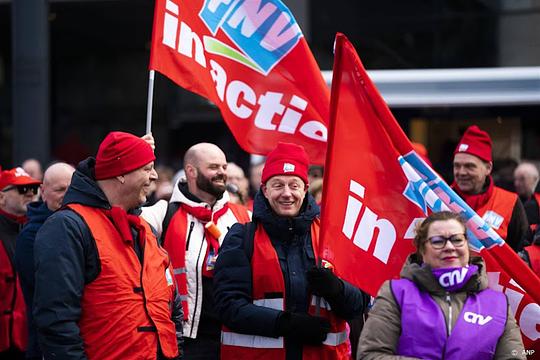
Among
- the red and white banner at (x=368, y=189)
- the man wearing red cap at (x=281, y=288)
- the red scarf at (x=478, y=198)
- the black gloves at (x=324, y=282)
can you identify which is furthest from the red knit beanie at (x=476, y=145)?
the black gloves at (x=324, y=282)

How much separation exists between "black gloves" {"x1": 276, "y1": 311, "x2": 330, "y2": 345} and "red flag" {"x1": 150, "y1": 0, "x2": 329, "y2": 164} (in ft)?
5.11

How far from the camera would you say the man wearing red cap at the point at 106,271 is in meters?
4.78

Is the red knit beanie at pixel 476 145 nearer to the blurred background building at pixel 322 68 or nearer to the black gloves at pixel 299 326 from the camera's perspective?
the black gloves at pixel 299 326

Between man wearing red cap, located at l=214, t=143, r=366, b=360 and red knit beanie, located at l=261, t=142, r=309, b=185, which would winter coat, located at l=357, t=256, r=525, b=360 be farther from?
red knit beanie, located at l=261, t=142, r=309, b=185

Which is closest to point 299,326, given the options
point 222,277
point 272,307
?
point 272,307

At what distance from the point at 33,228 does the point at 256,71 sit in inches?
65.6

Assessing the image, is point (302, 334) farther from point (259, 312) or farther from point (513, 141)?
point (513, 141)

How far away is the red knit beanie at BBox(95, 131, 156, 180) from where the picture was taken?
5.14 meters

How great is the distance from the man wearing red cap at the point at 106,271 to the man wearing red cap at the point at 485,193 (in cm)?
270

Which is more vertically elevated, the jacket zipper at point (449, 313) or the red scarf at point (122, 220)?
the red scarf at point (122, 220)

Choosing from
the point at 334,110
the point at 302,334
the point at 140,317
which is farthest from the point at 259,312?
the point at 334,110

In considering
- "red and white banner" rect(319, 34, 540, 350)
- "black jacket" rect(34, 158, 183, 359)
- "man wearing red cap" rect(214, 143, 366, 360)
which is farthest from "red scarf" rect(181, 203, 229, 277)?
"black jacket" rect(34, 158, 183, 359)

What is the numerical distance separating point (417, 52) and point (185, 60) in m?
7.95

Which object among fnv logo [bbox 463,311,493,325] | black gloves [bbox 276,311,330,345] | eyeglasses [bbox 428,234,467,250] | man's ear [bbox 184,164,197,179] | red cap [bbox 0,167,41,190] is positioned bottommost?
black gloves [bbox 276,311,330,345]
